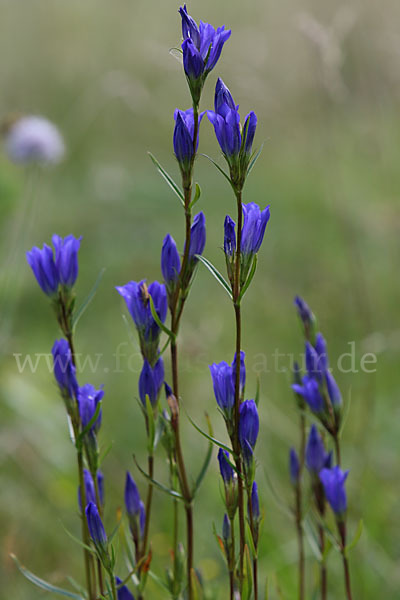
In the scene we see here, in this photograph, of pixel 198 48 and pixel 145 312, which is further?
pixel 145 312

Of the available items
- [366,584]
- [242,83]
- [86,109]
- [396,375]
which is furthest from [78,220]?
[366,584]

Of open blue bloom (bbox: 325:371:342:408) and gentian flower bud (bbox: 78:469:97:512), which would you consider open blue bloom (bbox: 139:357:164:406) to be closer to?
gentian flower bud (bbox: 78:469:97:512)

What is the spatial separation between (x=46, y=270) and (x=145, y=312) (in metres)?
0.16

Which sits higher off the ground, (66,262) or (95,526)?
(66,262)

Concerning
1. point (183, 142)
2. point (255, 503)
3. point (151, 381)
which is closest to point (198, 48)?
point (183, 142)

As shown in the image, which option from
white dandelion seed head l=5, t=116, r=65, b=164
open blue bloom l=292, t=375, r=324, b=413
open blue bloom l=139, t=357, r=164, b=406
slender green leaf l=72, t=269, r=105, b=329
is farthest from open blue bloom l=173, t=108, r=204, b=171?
white dandelion seed head l=5, t=116, r=65, b=164

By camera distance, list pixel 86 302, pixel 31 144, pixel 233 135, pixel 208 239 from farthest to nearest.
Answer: pixel 208 239 < pixel 31 144 < pixel 86 302 < pixel 233 135

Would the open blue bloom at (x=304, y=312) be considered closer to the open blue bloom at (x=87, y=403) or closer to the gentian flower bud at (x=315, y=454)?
the gentian flower bud at (x=315, y=454)

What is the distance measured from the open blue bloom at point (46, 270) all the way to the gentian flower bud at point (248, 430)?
1.10ft

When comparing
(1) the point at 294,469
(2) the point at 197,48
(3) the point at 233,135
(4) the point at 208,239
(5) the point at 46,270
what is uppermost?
(4) the point at 208,239

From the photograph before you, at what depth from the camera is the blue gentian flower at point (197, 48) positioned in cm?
79

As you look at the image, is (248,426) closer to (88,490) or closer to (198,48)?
(88,490)

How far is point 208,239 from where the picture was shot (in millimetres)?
3449

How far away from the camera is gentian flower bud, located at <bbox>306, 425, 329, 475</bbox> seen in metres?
1.06
